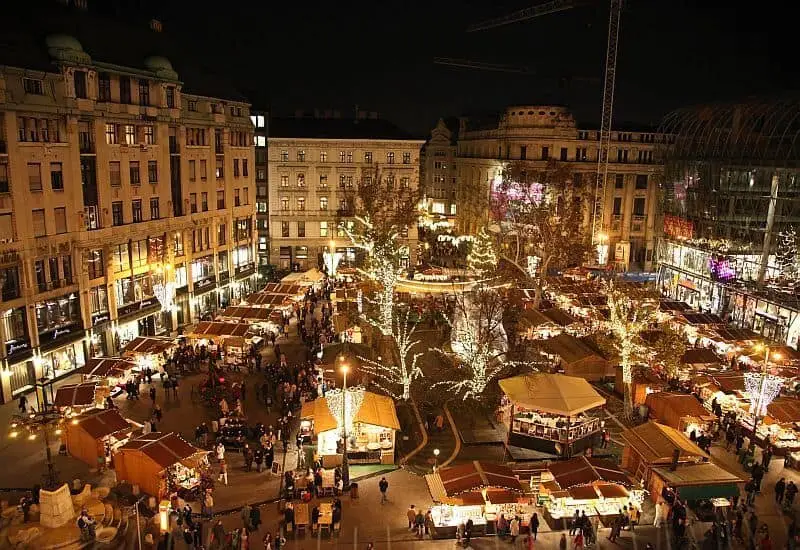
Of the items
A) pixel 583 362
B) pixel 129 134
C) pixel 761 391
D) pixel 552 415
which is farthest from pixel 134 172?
pixel 761 391

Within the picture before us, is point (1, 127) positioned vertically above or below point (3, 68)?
below

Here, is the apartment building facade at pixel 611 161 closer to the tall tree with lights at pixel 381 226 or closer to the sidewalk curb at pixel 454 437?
the tall tree with lights at pixel 381 226

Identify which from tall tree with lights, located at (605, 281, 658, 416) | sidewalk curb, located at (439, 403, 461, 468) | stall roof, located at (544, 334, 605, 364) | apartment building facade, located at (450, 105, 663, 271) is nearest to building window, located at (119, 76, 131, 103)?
sidewalk curb, located at (439, 403, 461, 468)

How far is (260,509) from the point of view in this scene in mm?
21828

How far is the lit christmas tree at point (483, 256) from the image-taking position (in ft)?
166

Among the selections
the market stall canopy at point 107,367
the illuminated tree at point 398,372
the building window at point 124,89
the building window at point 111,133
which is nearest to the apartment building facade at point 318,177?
the building window at point 124,89

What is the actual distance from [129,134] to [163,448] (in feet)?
78.8

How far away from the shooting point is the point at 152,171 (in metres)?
41.4

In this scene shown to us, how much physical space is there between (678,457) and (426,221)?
5714 cm

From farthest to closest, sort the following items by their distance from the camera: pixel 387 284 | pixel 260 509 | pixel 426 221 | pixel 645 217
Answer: pixel 426 221, pixel 645 217, pixel 387 284, pixel 260 509

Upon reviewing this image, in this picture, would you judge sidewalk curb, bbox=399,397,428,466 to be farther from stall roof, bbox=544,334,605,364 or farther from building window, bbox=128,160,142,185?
building window, bbox=128,160,142,185

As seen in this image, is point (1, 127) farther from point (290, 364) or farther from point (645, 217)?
point (645, 217)

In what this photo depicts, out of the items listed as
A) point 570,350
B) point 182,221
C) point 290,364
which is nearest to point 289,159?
point 182,221

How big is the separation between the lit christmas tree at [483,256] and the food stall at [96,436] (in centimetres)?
3090
